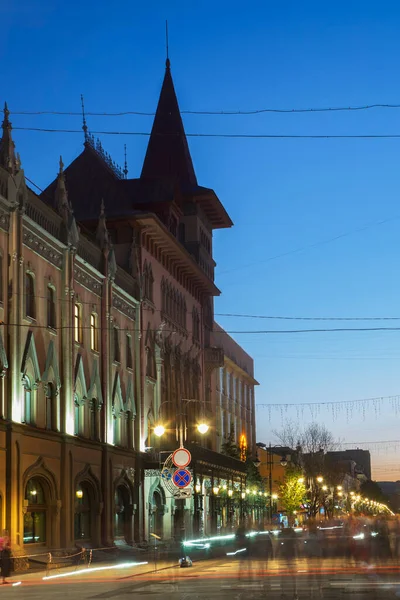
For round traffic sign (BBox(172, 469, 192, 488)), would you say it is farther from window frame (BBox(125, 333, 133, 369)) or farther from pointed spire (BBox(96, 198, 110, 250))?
window frame (BBox(125, 333, 133, 369))

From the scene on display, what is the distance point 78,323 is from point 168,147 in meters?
32.4

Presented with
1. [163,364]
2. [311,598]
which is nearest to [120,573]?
[311,598]

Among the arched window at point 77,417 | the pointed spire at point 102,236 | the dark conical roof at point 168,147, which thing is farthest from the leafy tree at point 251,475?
the arched window at point 77,417

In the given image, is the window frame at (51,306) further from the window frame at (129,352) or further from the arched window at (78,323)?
the window frame at (129,352)

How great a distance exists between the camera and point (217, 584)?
24.3 metres

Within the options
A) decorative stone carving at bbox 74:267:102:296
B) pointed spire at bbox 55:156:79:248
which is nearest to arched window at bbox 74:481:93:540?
decorative stone carving at bbox 74:267:102:296

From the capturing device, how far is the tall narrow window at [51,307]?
42.2m

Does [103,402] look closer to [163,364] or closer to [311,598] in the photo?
[163,364]

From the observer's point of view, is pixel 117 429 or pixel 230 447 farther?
pixel 230 447

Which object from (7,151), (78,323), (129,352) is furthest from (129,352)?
(7,151)

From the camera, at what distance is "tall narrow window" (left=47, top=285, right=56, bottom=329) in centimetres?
4219

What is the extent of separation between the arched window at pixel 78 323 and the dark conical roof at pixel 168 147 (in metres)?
29.0

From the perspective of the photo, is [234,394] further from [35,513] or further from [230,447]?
[35,513]

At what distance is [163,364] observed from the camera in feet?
200
